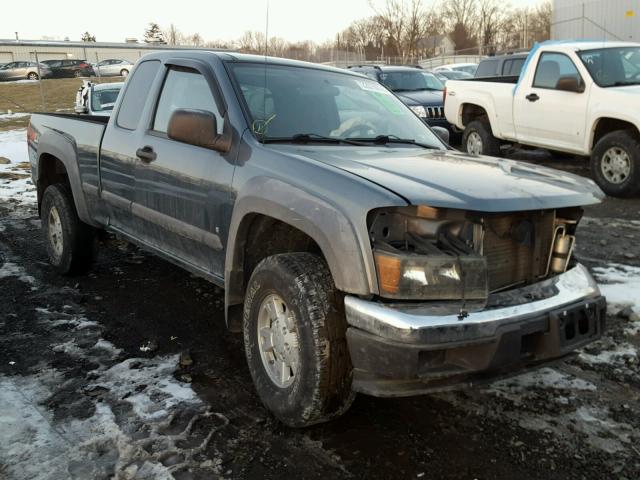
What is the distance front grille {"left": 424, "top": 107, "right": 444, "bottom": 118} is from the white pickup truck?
164cm

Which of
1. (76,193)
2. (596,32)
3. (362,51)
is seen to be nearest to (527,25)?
(362,51)

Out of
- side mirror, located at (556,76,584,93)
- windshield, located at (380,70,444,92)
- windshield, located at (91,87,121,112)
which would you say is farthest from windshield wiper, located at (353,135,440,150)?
windshield, located at (380,70,444,92)

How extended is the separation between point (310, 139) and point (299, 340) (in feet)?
4.19

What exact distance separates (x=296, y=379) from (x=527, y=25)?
6157 cm

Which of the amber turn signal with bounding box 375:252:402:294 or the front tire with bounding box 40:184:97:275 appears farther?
the front tire with bounding box 40:184:97:275

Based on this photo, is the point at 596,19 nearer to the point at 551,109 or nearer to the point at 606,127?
the point at 551,109

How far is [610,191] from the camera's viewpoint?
8219 mm

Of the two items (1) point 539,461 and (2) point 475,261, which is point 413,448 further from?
(2) point 475,261

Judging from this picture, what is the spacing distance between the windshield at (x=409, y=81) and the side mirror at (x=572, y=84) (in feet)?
16.9

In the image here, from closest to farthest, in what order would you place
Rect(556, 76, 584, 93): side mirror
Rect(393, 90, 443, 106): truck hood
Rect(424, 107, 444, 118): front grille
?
Rect(556, 76, 584, 93): side mirror
Rect(424, 107, 444, 118): front grille
Rect(393, 90, 443, 106): truck hood

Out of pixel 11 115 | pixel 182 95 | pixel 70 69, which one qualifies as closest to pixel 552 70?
pixel 182 95

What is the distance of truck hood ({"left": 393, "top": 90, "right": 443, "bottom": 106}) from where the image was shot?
41.3 ft

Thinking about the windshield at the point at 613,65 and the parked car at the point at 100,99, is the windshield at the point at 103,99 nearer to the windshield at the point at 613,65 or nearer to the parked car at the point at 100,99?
the parked car at the point at 100,99

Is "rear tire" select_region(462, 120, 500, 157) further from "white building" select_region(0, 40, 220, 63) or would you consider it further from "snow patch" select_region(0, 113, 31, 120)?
"white building" select_region(0, 40, 220, 63)
